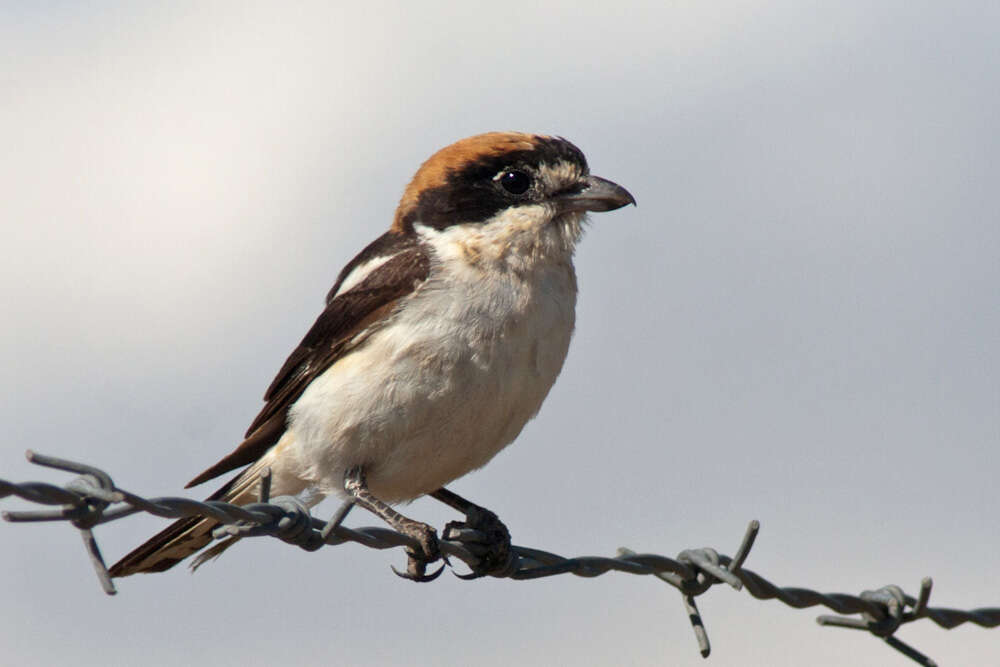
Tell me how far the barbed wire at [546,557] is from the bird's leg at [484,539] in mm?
61

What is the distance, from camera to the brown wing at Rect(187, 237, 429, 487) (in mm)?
5789

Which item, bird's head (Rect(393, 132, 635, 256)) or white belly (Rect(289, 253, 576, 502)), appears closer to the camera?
white belly (Rect(289, 253, 576, 502))

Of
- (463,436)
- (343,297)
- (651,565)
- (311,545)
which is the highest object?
(343,297)

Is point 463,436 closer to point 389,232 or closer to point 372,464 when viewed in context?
point 372,464

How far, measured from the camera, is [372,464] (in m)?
5.74

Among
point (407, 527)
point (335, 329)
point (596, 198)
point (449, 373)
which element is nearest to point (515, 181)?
point (596, 198)

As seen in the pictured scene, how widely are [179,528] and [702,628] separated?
2.98m

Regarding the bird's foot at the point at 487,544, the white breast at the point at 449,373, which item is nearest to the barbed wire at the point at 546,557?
the bird's foot at the point at 487,544

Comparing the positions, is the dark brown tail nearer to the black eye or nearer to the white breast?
the white breast

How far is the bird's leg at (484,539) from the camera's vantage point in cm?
515

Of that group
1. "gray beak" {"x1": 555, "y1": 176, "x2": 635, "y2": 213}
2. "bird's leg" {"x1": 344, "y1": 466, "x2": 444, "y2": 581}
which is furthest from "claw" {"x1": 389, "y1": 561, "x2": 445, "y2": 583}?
"gray beak" {"x1": 555, "y1": 176, "x2": 635, "y2": 213}

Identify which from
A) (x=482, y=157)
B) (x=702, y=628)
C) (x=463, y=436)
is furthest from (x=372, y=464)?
(x=702, y=628)

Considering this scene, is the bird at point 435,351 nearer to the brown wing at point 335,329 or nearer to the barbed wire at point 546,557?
the brown wing at point 335,329

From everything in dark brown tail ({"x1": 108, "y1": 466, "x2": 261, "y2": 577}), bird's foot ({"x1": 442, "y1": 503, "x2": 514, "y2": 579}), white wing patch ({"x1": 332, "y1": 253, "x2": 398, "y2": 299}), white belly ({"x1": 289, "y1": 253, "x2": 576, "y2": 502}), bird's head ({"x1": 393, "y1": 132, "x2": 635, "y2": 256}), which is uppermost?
bird's head ({"x1": 393, "y1": 132, "x2": 635, "y2": 256})
